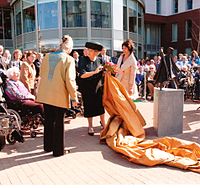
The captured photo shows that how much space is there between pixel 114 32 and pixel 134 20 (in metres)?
4.31

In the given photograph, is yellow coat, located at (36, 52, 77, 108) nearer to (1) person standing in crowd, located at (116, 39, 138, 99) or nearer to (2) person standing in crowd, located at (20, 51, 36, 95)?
(1) person standing in crowd, located at (116, 39, 138, 99)

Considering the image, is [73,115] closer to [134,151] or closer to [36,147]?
[36,147]

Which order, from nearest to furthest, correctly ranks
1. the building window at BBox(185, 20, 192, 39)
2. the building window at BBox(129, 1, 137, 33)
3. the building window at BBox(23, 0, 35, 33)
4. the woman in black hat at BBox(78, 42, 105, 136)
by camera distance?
the woman in black hat at BBox(78, 42, 105, 136) → the building window at BBox(23, 0, 35, 33) → the building window at BBox(129, 1, 137, 33) → the building window at BBox(185, 20, 192, 39)

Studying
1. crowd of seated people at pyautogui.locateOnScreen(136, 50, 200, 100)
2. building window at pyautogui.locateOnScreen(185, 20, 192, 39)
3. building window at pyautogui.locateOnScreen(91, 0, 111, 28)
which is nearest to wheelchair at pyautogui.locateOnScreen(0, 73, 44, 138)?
crowd of seated people at pyautogui.locateOnScreen(136, 50, 200, 100)

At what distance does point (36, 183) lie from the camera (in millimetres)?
4180

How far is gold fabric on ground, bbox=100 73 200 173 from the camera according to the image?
477 cm

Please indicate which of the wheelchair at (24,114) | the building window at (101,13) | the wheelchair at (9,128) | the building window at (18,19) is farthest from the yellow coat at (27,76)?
the building window at (18,19)

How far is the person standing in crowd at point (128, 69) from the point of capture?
6.73 m

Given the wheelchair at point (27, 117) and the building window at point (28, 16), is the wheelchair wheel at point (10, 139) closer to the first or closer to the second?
the wheelchair at point (27, 117)

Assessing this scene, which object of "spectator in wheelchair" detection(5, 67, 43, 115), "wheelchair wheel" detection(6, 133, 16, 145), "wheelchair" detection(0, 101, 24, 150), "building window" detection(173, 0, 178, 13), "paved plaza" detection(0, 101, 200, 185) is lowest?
"paved plaza" detection(0, 101, 200, 185)

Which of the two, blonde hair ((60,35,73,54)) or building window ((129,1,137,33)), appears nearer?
blonde hair ((60,35,73,54))

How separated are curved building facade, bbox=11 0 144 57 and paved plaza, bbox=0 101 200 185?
15666 millimetres

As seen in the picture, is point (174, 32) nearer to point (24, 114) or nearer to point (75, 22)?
point (75, 22)

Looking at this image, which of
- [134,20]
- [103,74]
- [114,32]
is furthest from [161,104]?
[134,20]
